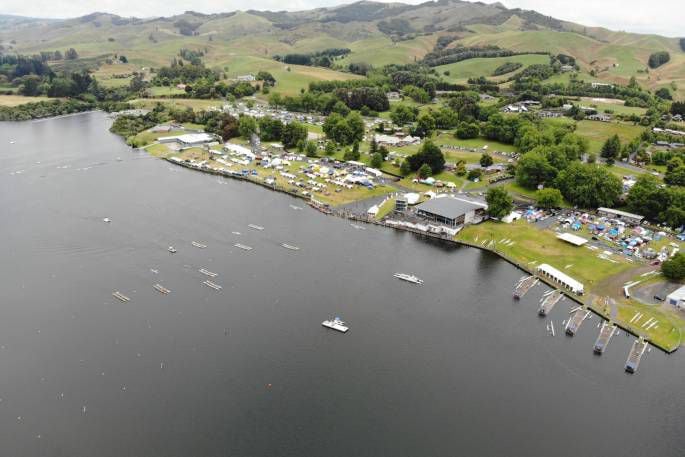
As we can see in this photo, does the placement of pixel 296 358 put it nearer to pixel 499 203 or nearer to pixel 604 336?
pixel 604 336

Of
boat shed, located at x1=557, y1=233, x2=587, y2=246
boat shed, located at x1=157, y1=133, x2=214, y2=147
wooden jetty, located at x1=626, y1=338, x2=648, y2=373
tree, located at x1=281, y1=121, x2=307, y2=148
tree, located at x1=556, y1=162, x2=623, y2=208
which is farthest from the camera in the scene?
boat shed, located at x1=157, y1=133, x2=214, y2=147

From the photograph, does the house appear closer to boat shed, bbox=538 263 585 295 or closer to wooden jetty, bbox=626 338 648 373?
wooden jetty, bbox=626 338 648 373

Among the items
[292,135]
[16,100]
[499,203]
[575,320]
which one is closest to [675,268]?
[575,320]

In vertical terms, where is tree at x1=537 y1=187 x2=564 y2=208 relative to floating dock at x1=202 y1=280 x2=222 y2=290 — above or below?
above

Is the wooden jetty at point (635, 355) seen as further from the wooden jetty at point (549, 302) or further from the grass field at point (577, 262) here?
the wooden jetty at point (549, 302)

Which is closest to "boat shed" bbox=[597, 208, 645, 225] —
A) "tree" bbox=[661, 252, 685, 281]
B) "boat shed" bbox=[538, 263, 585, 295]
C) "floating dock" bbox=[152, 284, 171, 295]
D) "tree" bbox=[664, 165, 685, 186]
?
"tree" bbox=[661, 252, 685, 281]

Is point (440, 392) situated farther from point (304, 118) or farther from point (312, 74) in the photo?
point (312, 74)

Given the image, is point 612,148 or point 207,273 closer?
point 207,273
